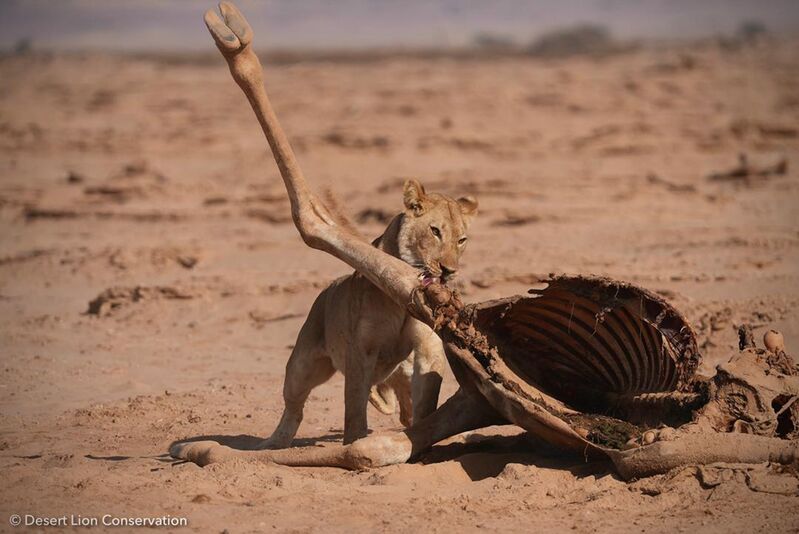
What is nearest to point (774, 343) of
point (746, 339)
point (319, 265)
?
point (746, 339)

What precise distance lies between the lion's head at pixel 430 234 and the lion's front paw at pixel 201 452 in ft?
5.63

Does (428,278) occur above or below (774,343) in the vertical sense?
above

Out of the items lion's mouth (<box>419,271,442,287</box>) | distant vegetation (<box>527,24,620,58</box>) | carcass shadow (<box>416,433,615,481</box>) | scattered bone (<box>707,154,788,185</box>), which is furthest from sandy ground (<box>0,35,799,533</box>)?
distant vegetation (<box>527,24,620,58</box>)

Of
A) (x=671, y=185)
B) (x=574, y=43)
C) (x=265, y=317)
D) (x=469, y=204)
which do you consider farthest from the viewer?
(x=574, y=43)

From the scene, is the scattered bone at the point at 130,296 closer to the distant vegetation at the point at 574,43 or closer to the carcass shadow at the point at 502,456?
the carcass shadow at the point at 502,456

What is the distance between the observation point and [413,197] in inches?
287

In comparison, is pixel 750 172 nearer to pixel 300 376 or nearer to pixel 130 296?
pixel 130 296

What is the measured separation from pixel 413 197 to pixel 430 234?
28cm

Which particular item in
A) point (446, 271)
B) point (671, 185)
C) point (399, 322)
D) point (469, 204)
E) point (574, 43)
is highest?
point (574, 43)

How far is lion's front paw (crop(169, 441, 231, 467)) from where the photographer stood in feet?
22.7

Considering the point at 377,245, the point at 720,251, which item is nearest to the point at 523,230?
the point at 720,251

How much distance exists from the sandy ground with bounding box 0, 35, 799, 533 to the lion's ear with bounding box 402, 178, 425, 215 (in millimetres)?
477

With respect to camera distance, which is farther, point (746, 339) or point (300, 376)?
point (300, 376)

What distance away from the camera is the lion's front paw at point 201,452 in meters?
6.92
